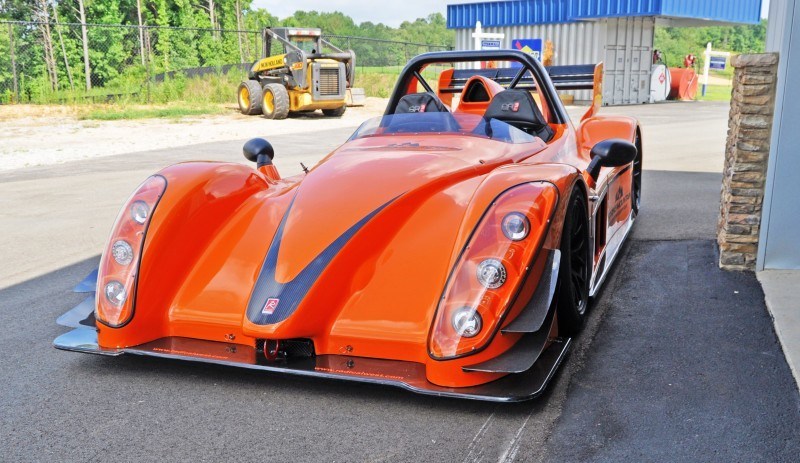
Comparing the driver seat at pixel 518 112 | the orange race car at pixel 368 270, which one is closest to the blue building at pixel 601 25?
the driver seat at pixel 518 112

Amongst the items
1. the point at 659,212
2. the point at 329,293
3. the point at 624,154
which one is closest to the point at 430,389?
the point at 329,293

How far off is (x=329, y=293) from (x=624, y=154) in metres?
2.06

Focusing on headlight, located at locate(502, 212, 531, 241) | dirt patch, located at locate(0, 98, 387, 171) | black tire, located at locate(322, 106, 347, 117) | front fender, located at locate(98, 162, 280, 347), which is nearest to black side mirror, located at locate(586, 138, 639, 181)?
headlight, located at locate(502, 212, 531, 241)

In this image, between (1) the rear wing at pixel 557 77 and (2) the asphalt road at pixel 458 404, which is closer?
(2) the asphalt road at pixel 458 404

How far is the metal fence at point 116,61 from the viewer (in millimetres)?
25031

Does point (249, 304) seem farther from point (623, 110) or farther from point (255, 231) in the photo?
point (623, 110)

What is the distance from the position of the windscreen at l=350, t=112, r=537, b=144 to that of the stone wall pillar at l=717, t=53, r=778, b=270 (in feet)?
4.69

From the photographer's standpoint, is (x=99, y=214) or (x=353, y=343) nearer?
(x=353, y=343)

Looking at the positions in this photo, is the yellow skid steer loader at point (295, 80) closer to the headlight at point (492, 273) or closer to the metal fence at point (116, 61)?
the metal fence at point (116, 61)

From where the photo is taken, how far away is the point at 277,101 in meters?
20.5

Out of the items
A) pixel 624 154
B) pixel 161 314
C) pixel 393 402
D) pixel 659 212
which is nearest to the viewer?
pixel 393 402

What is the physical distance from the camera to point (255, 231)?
386cm

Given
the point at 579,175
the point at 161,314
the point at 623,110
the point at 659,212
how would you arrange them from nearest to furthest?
1. the point at 161,314
2. the point at 579,175
3. the point at 659,212
4. the point at 623,110

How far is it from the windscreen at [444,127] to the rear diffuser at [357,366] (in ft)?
5.21
